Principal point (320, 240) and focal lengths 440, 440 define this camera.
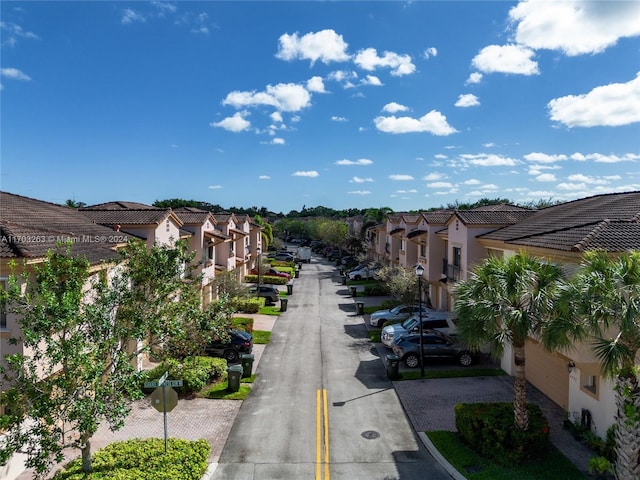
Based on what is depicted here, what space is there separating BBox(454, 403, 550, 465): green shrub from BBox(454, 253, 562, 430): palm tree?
32 cm

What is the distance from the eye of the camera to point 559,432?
539 inches

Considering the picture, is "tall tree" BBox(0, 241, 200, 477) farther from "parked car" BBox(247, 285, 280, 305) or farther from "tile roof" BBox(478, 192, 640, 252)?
"parked car" BBox(247, 285, 280, 305)

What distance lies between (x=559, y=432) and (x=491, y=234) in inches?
423

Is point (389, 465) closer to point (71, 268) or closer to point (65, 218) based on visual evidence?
point (71, 268)

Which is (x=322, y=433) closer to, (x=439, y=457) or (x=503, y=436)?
(x=439, y=457)

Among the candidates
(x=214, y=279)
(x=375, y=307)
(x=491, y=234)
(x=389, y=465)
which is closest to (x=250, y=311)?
(x=214, y=279)

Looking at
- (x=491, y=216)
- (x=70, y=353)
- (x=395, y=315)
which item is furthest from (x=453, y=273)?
(x=70, y=353)

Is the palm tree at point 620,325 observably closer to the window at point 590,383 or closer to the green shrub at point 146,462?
the window at point 590,383

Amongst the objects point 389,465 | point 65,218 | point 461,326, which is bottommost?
point 389,465

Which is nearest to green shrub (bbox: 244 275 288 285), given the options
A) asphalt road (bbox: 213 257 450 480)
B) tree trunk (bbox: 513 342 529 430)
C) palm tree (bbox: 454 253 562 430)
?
asphalt road (bbox: 213 257 450 480)

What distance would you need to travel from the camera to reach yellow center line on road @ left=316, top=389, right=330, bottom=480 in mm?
11773

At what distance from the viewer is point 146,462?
34.3ft

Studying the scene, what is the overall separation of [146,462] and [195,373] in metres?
6.03

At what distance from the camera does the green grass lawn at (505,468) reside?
10953 millimetres
